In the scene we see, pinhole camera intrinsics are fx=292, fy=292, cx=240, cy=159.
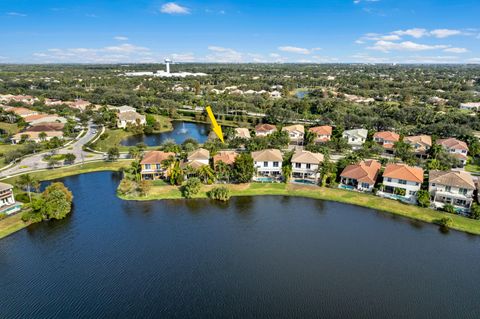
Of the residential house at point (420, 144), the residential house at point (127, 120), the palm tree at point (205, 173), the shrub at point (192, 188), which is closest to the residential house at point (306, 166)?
the palm tree at point (205, 173)

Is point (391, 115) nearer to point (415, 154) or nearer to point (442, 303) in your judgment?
point (415, 154)

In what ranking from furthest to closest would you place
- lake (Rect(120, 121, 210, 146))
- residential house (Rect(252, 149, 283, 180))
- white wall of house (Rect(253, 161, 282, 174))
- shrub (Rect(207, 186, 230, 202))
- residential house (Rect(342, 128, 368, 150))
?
lake (Rect(120, 121, 210, 146)), residential house (Rect(342, 128, 368, 150)), white wall of house (Rect(253, 161, 282, 174)), residential house (Rect(252, 149, 283, 180)), shrub (Rect(207, 186, 230, 202))

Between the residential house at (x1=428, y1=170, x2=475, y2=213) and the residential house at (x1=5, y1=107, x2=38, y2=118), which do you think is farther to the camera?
the residential house at (x1=5, y1=107, x2=38, y2=118)

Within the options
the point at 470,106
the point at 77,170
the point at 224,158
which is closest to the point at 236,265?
the point at 224,158

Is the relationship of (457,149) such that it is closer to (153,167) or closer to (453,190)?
(453,190)

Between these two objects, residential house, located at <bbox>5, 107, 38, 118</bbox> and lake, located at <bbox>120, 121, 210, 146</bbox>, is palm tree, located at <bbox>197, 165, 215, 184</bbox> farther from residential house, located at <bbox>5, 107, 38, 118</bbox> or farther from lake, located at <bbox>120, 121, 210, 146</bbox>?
residential house, located at <bbox>5, 107, 38, 118</bbox>

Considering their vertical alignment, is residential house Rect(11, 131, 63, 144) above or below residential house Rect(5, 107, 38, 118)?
below

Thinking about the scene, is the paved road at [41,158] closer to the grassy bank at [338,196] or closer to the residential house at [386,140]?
the grassy bank at [338,196]

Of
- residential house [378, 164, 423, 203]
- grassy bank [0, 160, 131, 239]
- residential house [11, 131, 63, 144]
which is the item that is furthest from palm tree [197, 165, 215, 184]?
residential house [11, 131, 63, 144]
